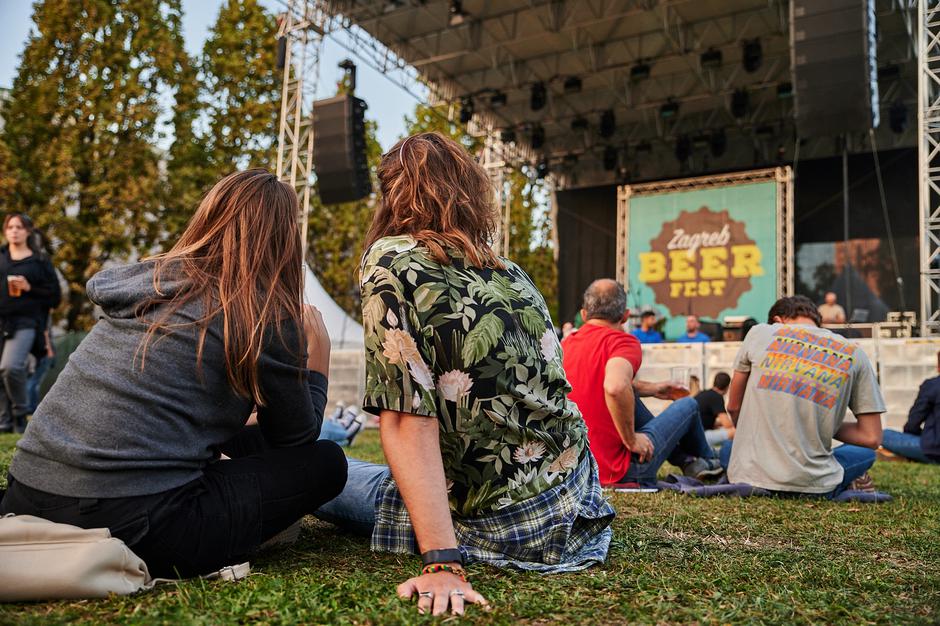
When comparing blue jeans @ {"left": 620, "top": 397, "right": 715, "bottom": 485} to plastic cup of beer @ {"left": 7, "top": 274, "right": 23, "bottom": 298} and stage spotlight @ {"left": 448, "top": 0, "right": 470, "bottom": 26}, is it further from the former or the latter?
stage spotlight @ {"left": 448, "top": 0, "right": 470, "bottom": 26}

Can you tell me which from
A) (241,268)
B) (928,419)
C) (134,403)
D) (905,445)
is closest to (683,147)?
(905,445)

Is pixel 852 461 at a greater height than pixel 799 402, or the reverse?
pixel 799 402

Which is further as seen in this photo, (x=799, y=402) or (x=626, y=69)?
(x=626, y=69)

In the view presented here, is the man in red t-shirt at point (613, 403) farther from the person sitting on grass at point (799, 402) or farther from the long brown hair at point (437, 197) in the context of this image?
the long brown hair at point (437, 197)

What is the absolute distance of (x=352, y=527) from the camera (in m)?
2.20

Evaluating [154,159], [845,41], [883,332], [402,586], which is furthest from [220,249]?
[154,159]

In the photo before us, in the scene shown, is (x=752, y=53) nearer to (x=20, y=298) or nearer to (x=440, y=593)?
(x=20, y=298)

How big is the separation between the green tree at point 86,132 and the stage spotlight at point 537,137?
745 cm

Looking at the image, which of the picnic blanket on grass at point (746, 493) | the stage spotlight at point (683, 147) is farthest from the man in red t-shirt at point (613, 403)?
the stage spotlight at point (683, 147)

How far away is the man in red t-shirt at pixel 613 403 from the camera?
3451 mm

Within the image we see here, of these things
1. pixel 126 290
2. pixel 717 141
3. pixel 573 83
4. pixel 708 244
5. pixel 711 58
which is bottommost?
pixel 126 290

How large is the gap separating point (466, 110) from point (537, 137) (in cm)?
196

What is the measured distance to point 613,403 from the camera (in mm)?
3330

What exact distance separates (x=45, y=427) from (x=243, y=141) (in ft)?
52.0
